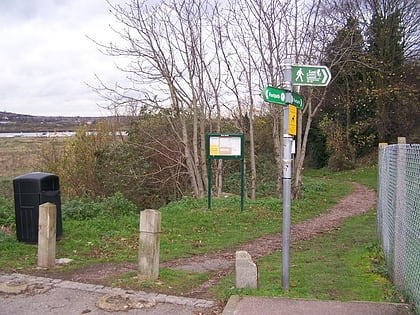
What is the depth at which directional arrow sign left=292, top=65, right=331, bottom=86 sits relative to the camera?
228 inches

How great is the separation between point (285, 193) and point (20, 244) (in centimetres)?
471

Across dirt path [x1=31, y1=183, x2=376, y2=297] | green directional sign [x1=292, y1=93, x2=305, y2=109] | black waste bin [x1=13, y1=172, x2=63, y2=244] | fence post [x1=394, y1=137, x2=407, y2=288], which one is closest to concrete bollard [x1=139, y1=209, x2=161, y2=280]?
dirt path [x1=31, y1=183, x2=376, y2=297]

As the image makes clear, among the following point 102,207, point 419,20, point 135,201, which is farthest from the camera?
point 419,20

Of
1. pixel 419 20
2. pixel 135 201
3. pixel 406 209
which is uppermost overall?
pixel 419 20

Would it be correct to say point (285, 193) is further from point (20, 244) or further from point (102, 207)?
point (102, 207)

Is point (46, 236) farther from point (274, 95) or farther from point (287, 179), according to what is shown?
point (274, 95)

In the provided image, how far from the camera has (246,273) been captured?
5.64m

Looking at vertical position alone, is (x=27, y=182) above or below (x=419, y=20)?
below

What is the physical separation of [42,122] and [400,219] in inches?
750

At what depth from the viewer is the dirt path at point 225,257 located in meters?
6.67

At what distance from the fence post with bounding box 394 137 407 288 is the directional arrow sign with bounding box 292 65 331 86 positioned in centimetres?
121

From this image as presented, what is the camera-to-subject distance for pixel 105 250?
8.33 meters

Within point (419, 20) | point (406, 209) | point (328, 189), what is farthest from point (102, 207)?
point (419, 20)

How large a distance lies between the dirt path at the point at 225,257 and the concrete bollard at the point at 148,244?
1.99 ft
